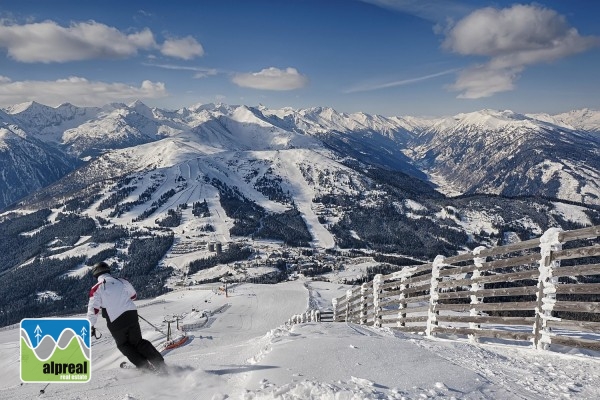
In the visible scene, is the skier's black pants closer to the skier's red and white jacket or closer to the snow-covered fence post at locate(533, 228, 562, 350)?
the skier's red and white jacket

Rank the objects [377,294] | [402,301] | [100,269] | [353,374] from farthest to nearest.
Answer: [377,294] < [402,301] < [100,269] < [353,374]

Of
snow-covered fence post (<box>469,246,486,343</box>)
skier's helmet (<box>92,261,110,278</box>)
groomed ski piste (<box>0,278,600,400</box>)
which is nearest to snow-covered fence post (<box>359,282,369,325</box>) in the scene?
snow-covered fence post (<box>469,246,486,343</box>)

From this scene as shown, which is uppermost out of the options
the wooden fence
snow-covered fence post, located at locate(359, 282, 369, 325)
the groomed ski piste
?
the wooden fence

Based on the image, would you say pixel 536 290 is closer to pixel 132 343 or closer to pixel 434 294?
pixel 434 294

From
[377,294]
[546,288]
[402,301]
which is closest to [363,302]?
[377,294]

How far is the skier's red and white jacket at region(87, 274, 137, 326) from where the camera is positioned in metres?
8.22

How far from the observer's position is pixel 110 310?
8.30 meters

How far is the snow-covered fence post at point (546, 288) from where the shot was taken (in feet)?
29.2

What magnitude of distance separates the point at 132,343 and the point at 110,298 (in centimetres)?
102

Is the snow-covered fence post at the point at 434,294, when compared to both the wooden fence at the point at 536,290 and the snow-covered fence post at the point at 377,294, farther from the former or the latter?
the snow-covered fence post at the point at 377,294

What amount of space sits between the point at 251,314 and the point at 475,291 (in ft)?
242

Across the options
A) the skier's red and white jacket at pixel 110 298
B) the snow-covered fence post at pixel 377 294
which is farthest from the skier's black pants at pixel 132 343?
the snow-covered fence post at pixel 377 294

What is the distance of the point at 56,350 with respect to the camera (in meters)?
8.02

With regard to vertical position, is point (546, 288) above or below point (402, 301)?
above
